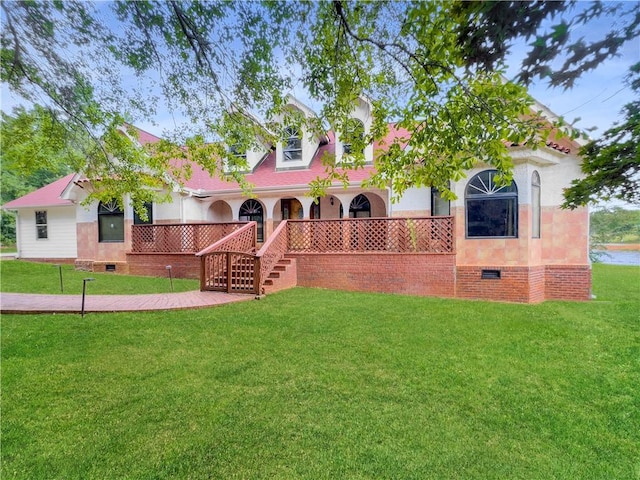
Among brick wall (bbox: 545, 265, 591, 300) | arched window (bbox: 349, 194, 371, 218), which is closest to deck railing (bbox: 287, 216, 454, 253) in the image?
brick wall (bbox: 545, 265, 591, 300)

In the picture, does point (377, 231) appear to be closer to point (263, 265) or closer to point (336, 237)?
point (336, 237)

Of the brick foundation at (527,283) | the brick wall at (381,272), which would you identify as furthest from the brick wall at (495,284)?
the brick wall at (381,272)

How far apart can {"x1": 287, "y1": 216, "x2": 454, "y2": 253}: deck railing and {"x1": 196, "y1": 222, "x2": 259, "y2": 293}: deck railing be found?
73.6 inches

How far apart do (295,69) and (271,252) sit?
606 centimetres

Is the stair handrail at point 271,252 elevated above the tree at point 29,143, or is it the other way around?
the tree at point 29,143

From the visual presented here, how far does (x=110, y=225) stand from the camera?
11375mm

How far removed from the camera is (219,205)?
509 inches

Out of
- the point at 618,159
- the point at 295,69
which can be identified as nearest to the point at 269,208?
the point at 295,69

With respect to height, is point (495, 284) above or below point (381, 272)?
below

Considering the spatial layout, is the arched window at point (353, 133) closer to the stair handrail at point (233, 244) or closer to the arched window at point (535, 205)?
the stair handrail at point (233, 244)

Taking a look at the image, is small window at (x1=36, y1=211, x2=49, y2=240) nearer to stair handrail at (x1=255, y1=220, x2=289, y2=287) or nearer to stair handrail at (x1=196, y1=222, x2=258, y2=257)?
stair handrail at (x1=196, y1=222, x2=258, y2=257)

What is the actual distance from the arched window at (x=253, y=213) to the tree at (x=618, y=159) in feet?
36.8

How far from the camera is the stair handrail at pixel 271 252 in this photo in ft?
24.0

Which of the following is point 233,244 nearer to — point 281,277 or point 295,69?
point 281,277
